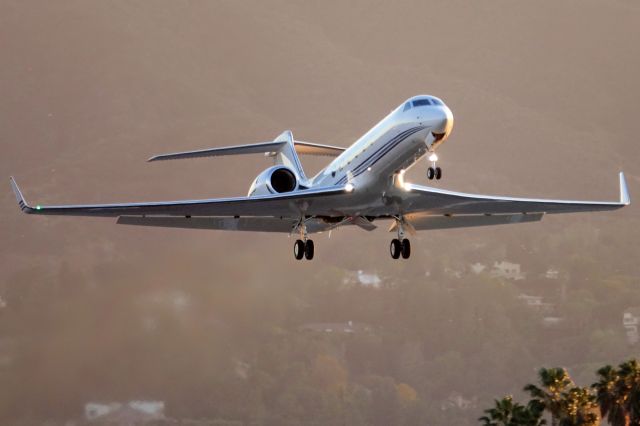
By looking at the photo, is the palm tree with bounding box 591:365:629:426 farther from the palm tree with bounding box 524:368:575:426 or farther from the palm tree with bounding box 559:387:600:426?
the palm tree with bounding box 524:368:575:426

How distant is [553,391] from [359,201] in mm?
28584

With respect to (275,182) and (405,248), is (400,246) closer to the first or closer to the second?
(405,248)

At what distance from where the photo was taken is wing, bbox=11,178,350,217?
39.2 meters

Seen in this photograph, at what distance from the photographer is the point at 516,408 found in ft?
212

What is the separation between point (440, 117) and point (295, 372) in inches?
6272

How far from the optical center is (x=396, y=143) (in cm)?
3756

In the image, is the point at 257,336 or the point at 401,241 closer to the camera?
the point at 401,241

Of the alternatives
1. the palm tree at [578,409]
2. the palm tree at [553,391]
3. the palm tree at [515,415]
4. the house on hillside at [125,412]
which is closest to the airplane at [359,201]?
the palm tree at [553,391]

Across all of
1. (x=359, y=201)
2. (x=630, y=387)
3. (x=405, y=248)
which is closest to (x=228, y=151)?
(x=359, y=201)

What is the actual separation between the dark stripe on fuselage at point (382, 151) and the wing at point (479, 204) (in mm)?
1578

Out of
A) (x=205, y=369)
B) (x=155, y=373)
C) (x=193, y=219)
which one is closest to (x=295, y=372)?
(x=205, y=369)

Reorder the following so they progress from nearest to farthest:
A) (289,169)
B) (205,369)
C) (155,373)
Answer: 1. (289,169)
2. (155,373)
3. (205,369)

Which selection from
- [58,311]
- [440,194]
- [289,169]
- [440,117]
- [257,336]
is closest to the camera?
[440,117]

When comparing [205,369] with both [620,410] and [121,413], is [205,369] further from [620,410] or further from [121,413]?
[620,410]
